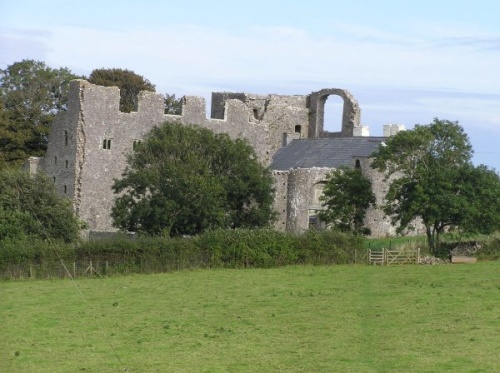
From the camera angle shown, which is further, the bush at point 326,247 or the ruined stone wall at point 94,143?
the ruined stone wall at point 94,143

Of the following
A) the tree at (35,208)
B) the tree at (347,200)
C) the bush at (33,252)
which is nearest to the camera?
the bush at (33,252)

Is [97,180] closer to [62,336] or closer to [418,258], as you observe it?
[418,258]

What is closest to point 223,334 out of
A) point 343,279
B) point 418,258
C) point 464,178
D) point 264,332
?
point 264,332

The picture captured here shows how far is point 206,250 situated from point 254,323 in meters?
18.9

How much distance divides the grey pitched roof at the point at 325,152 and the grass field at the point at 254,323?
27749 millimetres

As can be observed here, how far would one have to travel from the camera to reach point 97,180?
71875 mm

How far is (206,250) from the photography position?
52.9m

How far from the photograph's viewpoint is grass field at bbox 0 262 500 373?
91.8ft

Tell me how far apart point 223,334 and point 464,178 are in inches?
1231

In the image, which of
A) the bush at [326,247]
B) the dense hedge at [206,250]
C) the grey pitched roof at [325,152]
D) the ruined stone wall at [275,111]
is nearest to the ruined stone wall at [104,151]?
the grey pitched roof at [325,152]

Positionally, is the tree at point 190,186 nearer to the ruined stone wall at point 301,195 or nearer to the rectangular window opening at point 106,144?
the rectangular window opening at point 106,144

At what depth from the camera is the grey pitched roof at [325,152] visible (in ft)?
252

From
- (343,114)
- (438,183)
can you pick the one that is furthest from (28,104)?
(438,183)

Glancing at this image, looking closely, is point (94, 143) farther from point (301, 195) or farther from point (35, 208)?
point (35, 208)
